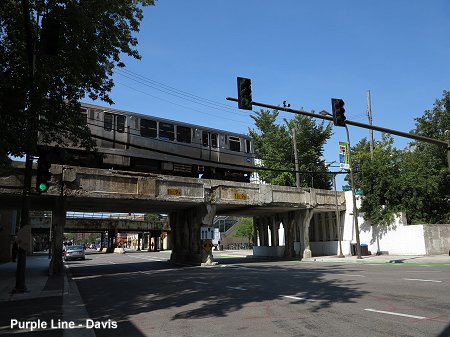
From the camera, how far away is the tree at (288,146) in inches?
1809

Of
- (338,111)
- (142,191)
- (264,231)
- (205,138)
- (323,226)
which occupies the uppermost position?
(205,138)

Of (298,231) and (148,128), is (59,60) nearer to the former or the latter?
(148,128)

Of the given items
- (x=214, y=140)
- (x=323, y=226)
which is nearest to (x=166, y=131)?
(x=214, y=140)

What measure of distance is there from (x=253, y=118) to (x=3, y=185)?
34.2 metres

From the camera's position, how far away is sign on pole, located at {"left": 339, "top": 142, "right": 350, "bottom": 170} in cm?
2891

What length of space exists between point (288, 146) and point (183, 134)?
23.1 metres

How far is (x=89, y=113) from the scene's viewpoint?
72.6ft

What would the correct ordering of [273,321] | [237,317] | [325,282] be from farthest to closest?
[325,282]
[237,317]
[273,321]

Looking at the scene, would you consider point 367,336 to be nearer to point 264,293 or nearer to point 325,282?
point 264,293

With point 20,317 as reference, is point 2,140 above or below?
above

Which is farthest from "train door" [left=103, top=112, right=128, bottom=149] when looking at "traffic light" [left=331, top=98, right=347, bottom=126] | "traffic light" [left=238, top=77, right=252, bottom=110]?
"traffic light" [left=331, top=98, right=347, bottom=126]

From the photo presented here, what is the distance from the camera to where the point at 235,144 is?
28344 millimetres

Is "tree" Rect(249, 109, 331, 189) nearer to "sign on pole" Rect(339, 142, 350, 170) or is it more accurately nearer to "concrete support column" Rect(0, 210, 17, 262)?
"sign on pole" Rect(339, 142, 350, 170)

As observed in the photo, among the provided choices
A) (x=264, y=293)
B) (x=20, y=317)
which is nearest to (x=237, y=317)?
(x=264, y=293)
